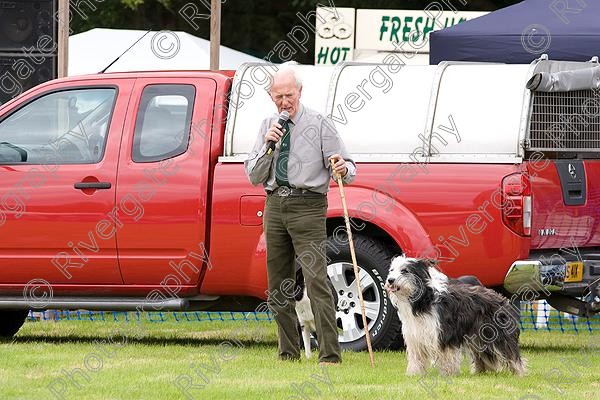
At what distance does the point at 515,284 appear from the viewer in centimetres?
926

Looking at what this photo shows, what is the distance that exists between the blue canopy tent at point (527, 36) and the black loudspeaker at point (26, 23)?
12.5 ft

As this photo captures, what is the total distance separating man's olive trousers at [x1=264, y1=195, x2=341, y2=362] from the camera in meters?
8.70

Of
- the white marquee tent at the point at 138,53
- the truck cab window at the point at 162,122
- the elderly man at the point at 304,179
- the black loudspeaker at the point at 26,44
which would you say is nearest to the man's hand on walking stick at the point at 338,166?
the elderly man at the point at 304,179

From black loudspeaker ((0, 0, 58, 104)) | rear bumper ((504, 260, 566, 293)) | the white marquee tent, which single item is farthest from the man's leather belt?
the white marquee tent

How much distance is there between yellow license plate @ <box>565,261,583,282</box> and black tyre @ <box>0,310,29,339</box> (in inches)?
180

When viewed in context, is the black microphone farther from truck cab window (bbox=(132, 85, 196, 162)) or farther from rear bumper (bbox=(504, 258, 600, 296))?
rear bumper (bbox=(504, 258, 600, 296))

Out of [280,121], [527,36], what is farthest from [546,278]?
[527,36]

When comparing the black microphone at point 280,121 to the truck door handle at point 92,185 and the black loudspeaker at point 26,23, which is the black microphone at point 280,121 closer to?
the truck door handle at point 92,185

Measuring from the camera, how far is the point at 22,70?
40.5ft

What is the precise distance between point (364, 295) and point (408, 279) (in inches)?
55.6

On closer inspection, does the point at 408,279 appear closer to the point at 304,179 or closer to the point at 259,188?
the point at 304,179

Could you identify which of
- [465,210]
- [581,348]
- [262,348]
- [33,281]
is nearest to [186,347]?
[262,348]

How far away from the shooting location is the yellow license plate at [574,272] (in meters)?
9.56

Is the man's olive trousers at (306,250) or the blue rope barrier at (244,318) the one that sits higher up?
the man's olive trousers at (306,250)
